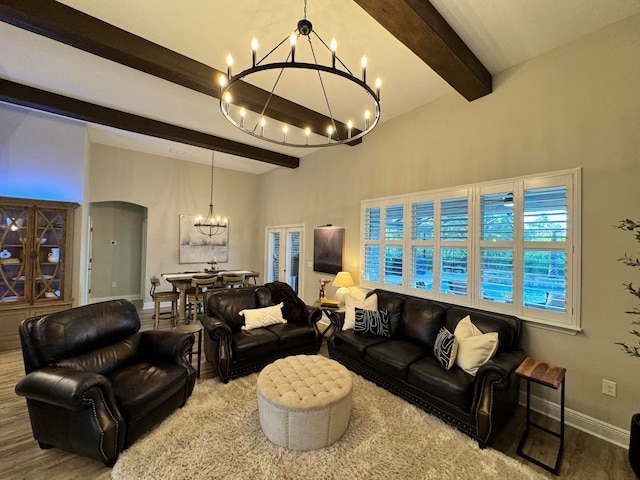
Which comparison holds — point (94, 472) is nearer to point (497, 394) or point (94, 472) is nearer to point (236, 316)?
point (236, 316)

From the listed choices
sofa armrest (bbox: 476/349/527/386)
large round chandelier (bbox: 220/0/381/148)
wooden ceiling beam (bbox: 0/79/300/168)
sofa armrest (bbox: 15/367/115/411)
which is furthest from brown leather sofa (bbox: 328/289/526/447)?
wooden ceiling beam (bbox: 0/79/300/168)

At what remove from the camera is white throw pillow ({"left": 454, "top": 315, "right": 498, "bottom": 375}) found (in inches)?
99.8

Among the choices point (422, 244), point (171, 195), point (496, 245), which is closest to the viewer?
point (496, 245)

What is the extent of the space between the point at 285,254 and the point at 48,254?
4.41 metres

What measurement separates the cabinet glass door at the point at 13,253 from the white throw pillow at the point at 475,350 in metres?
5.93

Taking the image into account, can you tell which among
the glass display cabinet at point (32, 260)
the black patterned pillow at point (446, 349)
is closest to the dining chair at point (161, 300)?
the glass display cabinet at point (32, 260)

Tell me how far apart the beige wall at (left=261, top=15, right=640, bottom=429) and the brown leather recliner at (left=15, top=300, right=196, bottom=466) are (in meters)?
3.66

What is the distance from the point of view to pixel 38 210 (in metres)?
4.14

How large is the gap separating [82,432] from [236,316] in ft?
6.23

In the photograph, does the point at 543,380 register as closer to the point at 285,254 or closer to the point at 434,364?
the point at 434,364

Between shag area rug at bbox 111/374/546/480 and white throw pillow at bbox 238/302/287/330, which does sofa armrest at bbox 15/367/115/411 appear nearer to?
shag area rug at bbox 111/374/546/480

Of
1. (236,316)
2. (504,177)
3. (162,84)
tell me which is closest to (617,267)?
(504,177)

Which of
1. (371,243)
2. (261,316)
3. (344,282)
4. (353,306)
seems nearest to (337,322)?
(353,306)

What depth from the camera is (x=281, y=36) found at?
2650 millimetres
